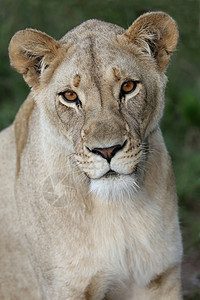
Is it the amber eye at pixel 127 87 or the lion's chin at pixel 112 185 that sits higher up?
the amber eye at pixel 127 87

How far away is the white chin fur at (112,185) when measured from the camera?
10.4ft

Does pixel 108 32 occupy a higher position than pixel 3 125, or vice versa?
pixel 108 32

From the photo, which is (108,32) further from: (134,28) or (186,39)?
(186,39)

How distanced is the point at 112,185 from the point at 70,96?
0.44 meters

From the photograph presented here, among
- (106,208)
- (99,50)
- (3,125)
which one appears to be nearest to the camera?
(99,50)

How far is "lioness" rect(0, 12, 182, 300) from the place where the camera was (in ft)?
10.7

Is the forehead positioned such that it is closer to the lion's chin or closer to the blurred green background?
the lion's chin

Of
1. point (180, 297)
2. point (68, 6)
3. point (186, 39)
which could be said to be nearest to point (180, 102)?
point (186, 39)

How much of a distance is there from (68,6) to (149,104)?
136 inches

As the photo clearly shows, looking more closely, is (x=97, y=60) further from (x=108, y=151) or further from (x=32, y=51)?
(x=108, y=151)

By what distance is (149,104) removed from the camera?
3.39 metres

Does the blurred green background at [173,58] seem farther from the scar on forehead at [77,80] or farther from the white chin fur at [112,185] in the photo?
the scar on forehead at [77,80]

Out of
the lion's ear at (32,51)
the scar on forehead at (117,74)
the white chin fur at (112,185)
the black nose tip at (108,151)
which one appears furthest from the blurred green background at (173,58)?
the black nose tip at (108,151)

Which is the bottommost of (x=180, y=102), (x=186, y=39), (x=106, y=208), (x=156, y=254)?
(x=156, y=254)
